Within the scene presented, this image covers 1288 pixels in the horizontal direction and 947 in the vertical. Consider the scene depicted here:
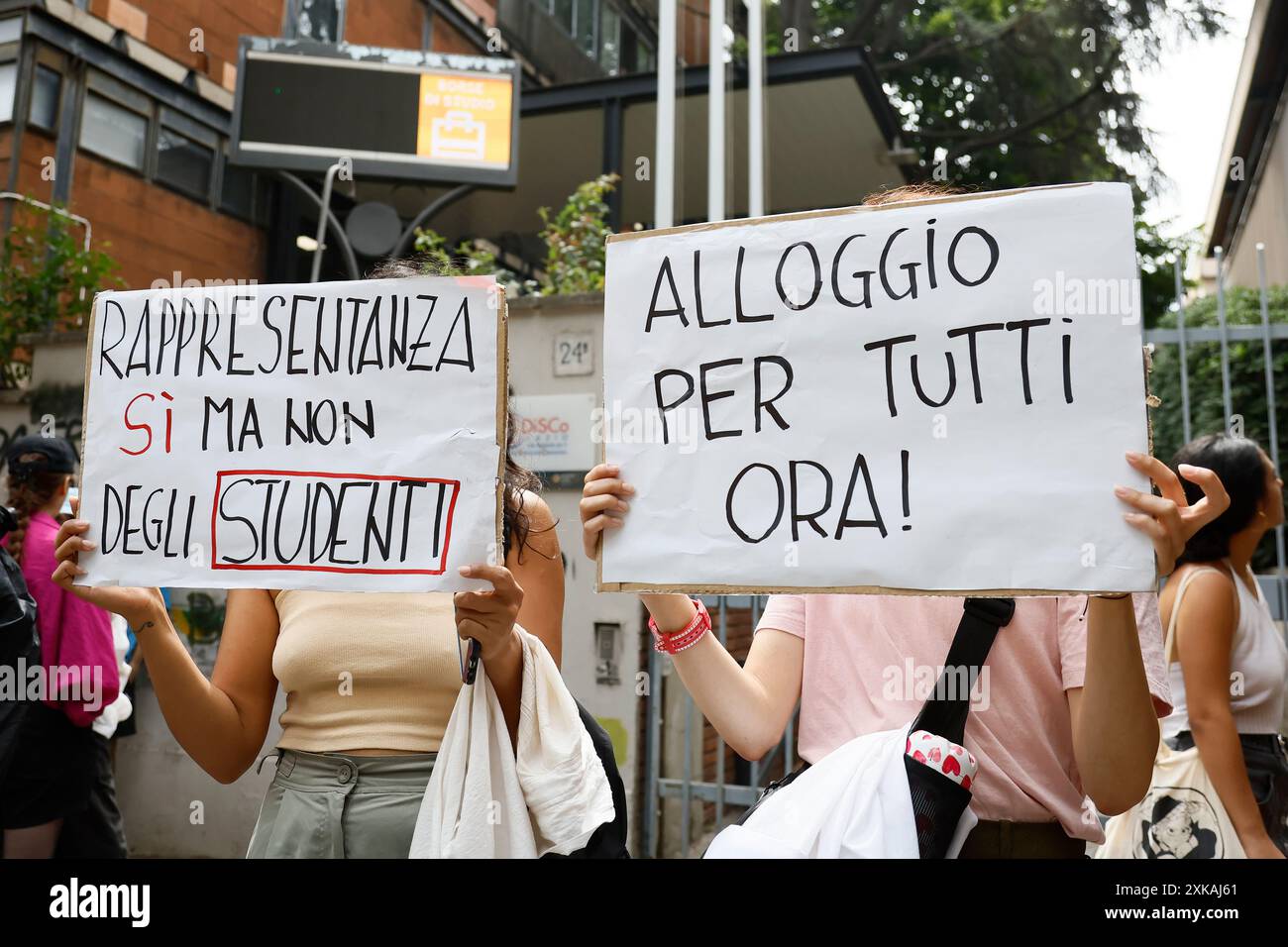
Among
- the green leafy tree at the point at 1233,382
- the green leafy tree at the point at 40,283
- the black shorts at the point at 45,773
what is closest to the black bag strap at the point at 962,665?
the black shorts at the point at 45,773

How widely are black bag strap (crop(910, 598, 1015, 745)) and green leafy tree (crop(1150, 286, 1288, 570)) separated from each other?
4.06 meters

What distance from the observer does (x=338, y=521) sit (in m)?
1.91

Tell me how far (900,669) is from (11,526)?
255 cm

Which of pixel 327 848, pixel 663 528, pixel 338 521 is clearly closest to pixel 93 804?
pixel 327 848

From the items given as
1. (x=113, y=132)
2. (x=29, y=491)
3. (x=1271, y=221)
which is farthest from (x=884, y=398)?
(x=1271, y=221)

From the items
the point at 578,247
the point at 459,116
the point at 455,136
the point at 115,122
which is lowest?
the point at 578,247

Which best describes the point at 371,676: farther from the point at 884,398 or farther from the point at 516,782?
the point at 884,398

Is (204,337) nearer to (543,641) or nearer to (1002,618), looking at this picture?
(543,641)

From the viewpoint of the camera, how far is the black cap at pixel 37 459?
3.48 metres

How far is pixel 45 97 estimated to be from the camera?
7711 millimetres

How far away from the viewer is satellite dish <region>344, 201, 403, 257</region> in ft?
24.4

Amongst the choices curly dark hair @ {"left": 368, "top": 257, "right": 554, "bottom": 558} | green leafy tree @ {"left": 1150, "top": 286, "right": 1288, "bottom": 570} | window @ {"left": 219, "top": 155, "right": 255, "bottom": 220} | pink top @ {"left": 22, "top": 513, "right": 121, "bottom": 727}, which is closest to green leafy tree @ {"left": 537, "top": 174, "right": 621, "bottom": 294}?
pink top @ {"left": 22, "top": 513, "right": 121, "bottom": 727}

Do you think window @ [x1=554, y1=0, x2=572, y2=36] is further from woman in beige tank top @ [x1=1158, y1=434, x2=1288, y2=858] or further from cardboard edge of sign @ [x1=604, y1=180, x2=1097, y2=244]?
cardboard edge of sign @ [x1=604, y1=180, x2=1097, y2=244]

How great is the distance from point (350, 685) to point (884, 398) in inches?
47.1
